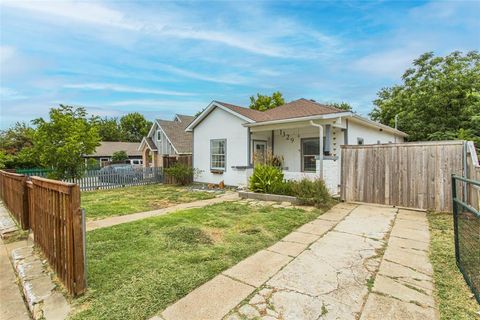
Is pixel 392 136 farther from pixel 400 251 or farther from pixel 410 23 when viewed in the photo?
pixel 400 251

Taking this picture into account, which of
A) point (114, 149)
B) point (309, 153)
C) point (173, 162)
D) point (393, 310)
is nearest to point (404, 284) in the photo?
point (393, 310)

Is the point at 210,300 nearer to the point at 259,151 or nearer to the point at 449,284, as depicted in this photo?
the point at 449,284

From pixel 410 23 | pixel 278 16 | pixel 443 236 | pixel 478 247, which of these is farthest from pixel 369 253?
pixel 410 23

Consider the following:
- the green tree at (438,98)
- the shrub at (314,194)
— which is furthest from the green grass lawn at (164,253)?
the green tree at (438,98)

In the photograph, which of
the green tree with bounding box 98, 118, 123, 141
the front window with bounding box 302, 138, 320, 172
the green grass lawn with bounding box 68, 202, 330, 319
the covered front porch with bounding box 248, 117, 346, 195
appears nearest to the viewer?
the green grass lawn with bounding box 68, 202, 330, 319

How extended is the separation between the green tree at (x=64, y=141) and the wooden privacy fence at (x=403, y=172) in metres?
11.9

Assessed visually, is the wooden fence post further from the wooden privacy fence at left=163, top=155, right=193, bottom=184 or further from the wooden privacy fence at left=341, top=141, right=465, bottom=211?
the wooden privacy fence at left=163, top=155, right=193, bottom=184

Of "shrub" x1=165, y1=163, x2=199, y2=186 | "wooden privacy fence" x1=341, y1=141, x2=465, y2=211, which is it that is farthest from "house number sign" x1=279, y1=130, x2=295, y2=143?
"shrub" x1=165, y1=163, x2=199, y2=186

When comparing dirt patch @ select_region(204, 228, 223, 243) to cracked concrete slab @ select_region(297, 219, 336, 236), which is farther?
cracked concrete slab @ select_region(297, 219, 336, 236)

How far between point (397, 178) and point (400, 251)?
158 inches

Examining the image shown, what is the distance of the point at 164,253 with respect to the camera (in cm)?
377

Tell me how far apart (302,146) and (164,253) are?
28.4ft

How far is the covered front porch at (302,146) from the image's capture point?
8.63 m

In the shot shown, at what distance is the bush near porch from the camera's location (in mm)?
7242
